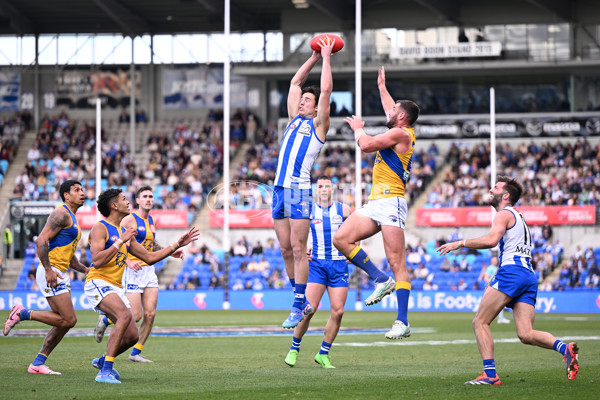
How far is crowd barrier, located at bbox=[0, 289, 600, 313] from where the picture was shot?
3475 cm

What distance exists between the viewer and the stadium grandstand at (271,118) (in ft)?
138

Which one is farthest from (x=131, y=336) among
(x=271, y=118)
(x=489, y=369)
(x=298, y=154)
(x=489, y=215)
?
(x=271, y=118)

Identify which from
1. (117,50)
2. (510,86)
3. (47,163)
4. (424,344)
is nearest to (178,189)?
(47,163)

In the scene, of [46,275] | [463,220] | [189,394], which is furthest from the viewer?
[463,220]

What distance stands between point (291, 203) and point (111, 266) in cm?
286

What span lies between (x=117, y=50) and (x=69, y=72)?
3.75 meters

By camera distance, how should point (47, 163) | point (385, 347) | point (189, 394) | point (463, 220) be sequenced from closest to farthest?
point (189, 394), point (385, 347), point (463, 220), point (47, 163)

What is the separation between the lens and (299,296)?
13.6 metres

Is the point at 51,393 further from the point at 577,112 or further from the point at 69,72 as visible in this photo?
the point at 69,72

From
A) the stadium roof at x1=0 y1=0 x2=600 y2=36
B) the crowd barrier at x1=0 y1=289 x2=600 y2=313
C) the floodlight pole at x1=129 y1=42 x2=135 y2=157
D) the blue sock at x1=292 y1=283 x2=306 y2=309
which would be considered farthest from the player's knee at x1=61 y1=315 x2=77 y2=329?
the floodlight pole at x1=129 y1=42 x2=135 y2=157

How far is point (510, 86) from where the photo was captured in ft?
163

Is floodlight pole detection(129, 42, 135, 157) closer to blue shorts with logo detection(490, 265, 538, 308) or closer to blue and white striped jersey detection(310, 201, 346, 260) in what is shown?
blue and white striped jersey detection(310, 201, 346, 260)

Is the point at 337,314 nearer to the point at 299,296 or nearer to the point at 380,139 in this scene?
the point at 299,296

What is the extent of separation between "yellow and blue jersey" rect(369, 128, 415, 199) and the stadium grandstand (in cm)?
2431
